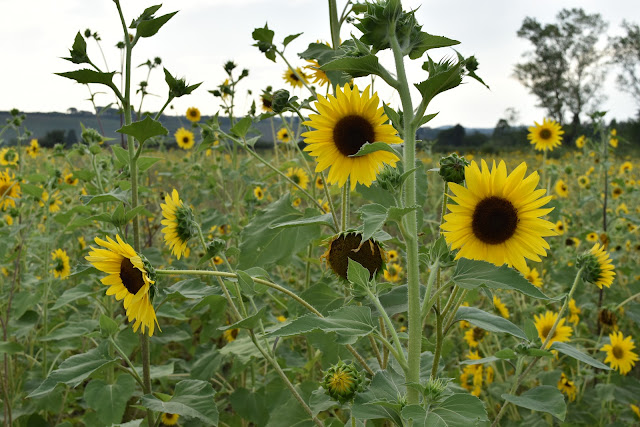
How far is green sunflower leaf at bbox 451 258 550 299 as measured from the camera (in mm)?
627

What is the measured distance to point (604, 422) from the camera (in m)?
1.66

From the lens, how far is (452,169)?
0.83 metres

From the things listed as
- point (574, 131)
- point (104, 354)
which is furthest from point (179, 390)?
point (574, 131)

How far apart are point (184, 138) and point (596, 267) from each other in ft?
11.7

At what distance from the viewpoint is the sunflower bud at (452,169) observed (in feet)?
2.72

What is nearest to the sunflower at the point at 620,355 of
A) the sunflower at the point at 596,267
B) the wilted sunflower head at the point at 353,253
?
the sunflower at the point at 596,267

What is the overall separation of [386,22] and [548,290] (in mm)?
2076

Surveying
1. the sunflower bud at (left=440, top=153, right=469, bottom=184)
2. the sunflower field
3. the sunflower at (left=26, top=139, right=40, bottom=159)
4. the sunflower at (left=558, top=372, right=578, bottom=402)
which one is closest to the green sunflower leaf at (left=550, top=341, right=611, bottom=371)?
the sunflower field

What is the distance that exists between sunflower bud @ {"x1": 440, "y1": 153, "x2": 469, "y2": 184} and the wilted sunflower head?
0.16 m

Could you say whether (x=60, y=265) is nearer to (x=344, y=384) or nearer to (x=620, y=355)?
(x=344, y=384)

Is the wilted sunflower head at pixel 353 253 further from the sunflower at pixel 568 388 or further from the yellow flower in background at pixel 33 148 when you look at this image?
the yellow flower in background at pixel 33 148

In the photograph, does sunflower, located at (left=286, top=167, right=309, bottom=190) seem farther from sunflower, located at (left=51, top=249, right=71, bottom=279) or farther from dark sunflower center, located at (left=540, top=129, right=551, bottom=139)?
dark sunflower center, located at (left=540, top=129, right=551, bottom=139)

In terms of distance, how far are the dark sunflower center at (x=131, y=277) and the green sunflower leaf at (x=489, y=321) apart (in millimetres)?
559

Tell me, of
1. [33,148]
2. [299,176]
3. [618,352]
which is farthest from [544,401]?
[33,148]
